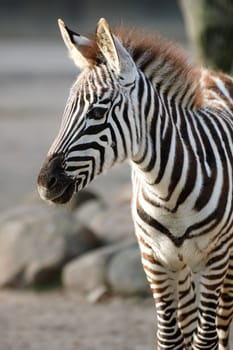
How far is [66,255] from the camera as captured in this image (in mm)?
9734

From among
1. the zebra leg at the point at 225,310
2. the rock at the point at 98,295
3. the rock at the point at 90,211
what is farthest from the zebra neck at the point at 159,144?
the rock at the point at 90,211

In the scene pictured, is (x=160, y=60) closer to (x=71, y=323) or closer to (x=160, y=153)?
(x=160, y=153)

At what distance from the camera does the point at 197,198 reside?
5.96 meters

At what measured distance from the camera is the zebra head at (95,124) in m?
5.55

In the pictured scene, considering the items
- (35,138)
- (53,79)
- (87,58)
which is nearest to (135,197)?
(87,58)

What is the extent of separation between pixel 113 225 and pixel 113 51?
530cm

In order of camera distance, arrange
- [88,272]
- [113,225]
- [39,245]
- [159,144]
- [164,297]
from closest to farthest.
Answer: [159,144]
[164,297]
[88,272]
[39,245]
[113,225]

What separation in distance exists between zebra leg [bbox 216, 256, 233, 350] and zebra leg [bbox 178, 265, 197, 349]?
0.17 m

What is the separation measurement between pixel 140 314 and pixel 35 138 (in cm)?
1046

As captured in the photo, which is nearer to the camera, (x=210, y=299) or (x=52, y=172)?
(x=52, y=172)

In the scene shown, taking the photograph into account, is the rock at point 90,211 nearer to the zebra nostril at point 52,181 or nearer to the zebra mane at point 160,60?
the zebra mane at point 160,60

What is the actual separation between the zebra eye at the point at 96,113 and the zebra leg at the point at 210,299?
3.35ft

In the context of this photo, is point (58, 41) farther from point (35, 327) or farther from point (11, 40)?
point (35, 327)

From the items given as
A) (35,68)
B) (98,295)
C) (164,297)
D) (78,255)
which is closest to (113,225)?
(78,255)
